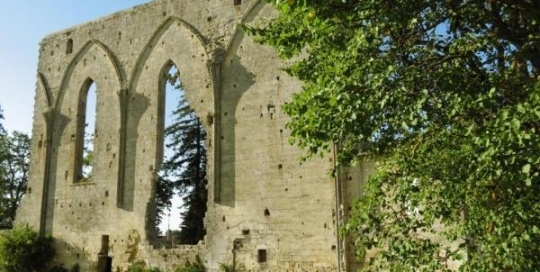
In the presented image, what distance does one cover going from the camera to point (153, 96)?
55.1 ft

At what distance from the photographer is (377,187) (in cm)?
605

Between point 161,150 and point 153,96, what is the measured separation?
1.82 meters

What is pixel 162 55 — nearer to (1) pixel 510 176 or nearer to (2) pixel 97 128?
(2) pixel 97 128

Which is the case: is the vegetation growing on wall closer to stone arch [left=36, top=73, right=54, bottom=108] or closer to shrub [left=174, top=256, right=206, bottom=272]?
shrub [left=174, top=256, right=206, bottom=272]

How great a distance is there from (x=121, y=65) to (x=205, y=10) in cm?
380

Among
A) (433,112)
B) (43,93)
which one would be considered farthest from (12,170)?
(433,112)

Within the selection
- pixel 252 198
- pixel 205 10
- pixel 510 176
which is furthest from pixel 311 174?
pixel 510 176

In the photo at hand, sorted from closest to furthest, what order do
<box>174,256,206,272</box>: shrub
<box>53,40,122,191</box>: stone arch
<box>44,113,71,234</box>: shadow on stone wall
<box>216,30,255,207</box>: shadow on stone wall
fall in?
<box>174,256,206,272</box>: shrub < <box>216,30,255,207</box>: shadow on stone wall < <box>53,40,122,191</box>: stone arch < <box>44,113,71,234</box>: shadow on stone wall

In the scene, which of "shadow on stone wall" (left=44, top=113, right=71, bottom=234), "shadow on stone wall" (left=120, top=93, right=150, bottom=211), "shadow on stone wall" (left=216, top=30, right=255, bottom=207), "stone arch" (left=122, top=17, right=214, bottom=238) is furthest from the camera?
"shadow on stone wall" (left=44, top=113, right=71, bottom=234)

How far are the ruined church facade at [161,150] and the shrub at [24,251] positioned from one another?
439 millimetres

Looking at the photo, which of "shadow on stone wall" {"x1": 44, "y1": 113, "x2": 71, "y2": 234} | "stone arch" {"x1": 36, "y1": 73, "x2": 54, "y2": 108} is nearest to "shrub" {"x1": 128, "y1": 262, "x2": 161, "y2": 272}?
"shadow on stone wall" {"x1": 44, "y1": 113, "x2": 71, "y2": 234}

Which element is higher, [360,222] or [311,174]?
[311,174]

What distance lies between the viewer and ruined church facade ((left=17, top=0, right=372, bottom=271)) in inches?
526

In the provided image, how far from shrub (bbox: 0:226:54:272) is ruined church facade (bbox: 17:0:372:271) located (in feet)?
1.44
